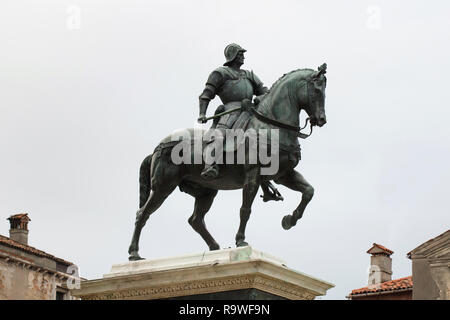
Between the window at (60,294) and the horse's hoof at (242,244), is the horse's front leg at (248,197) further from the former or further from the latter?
the window at (60,294)

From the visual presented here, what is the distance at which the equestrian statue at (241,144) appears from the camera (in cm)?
1573

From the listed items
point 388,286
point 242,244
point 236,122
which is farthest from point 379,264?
point 242,244

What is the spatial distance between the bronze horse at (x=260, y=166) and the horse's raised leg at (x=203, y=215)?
0.01 metres

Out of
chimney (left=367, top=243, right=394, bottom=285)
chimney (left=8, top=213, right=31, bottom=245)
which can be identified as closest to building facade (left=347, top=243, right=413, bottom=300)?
chimney (left=367, top=243, right=394, bottom=285)

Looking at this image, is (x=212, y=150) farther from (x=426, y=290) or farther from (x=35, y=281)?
(x=35, y=281)

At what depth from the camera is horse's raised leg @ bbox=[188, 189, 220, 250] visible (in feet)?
54.4

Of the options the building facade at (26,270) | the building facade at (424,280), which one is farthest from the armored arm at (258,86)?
the building facade at (26,270)

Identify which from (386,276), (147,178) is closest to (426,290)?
(386,276)

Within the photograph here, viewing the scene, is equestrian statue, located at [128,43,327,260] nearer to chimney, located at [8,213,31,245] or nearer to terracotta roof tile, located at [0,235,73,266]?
terracotta roof tile, located at [0,235,73,266]

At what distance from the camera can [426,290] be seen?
35906 millimetres

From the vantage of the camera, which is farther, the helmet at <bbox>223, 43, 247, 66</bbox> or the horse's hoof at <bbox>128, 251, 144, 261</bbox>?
the helmet at <bbox>223, 43, 247, 66</bbox>

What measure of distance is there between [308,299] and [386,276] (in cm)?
2515

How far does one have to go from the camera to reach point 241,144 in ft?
51.7

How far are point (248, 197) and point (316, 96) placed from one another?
1600mm
